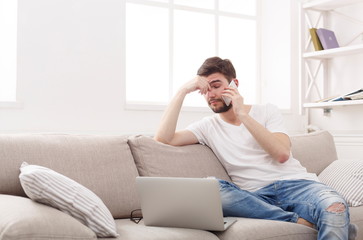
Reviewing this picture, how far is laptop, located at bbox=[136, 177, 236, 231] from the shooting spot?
6.69 ft

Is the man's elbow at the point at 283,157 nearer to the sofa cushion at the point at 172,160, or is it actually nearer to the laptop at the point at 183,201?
the sofa cushion at the point at 172,160

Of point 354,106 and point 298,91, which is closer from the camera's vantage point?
point 354,106

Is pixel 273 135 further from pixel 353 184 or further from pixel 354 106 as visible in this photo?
pixel 354 106

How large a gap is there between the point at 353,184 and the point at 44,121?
1898 mm

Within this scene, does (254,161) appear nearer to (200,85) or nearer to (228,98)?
(228,98)

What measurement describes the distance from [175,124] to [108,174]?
0.52 metres

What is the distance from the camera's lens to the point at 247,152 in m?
2.67

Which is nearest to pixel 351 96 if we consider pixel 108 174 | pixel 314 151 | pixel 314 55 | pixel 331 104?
pixel 331 104

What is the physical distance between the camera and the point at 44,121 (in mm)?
3344

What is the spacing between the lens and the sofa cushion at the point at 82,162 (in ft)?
7.05

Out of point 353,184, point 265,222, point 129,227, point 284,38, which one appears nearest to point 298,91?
point 284,38

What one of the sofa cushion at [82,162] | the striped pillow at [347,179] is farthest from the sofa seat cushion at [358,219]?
the sofa cushion at [82,162]

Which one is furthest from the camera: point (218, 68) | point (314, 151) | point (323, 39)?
point (323, 39)

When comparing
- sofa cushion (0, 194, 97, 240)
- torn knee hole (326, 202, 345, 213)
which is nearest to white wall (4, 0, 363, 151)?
sofa cushion (0, 194, 97, 240)
